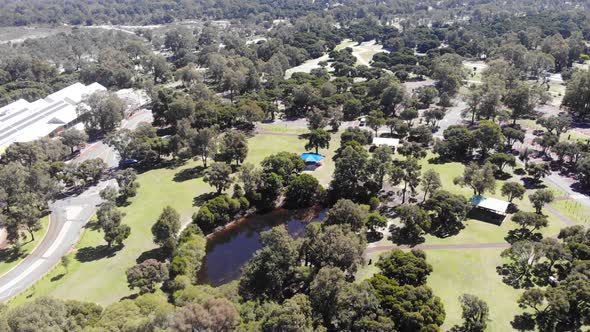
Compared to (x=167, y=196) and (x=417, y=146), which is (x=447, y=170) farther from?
(x=167, y=196)

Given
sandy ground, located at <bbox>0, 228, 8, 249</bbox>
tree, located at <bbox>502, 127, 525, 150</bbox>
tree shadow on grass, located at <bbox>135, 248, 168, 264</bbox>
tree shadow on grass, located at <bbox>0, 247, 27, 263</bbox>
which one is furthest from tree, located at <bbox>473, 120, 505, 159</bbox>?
sandy ground, located at <bbox>0, 228, 8, 249</bbox>

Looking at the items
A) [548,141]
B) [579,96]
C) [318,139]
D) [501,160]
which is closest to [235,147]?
[318,139]

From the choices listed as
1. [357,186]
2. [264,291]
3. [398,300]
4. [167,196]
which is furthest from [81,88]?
[398,300]

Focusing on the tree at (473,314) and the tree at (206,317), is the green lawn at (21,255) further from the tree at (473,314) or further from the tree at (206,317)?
the tree at (473,314)

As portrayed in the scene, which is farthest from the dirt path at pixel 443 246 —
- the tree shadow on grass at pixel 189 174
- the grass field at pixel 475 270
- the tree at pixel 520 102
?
the tree at pixel 520 102

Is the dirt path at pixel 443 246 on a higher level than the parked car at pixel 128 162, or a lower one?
lower
